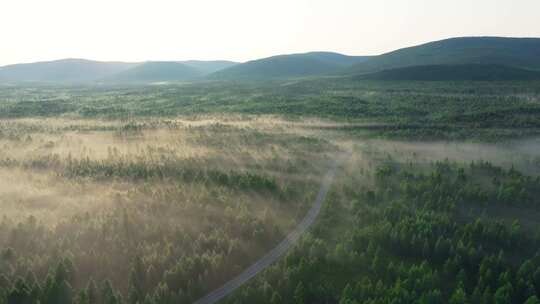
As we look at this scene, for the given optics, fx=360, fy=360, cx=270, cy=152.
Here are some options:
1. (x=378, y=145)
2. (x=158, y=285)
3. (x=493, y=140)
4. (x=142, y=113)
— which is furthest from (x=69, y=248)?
(x=142, y=113)

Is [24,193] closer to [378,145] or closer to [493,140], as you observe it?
[378,145]

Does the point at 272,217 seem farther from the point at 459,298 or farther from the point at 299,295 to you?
the point at 459,298

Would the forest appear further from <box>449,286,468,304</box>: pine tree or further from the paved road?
the paved road

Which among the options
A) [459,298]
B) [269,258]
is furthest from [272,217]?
[459,298]

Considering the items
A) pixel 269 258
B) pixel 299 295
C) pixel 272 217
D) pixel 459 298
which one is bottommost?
pixel 269 258

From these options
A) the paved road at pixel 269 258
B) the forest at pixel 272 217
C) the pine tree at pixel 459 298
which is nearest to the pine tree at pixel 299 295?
the forest at pixel 272 217

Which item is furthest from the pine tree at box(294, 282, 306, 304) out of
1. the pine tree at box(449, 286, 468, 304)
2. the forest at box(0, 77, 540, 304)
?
the pine tree at box(449, 286, 468, 304)

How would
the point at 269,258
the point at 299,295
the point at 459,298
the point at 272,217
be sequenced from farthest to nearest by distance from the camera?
1. the point at 272,217
2. the point at 269,258
3. the point at 299,295
4. the point at 459,298
